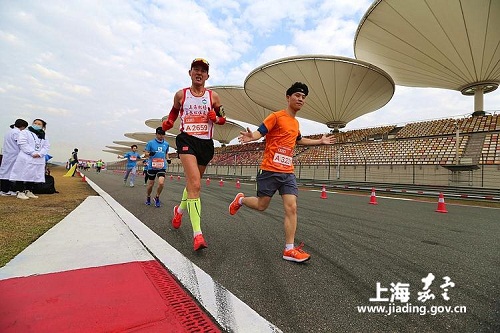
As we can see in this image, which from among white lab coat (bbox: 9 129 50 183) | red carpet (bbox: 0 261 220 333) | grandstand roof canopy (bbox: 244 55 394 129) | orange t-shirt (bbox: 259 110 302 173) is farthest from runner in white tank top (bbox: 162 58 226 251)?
grandstand roof canopy (bbox: 244 55 394 129)

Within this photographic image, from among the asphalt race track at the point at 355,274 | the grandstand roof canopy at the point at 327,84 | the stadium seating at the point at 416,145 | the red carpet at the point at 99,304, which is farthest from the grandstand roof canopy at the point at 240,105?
the red carpet at the point at 99,304

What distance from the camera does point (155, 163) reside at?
22.0ft

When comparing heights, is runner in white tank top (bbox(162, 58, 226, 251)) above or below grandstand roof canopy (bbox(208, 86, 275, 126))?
below

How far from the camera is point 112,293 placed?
1.61 metres

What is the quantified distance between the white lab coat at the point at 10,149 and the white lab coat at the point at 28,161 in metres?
0.23

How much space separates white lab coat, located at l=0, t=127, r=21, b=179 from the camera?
20.7 feet

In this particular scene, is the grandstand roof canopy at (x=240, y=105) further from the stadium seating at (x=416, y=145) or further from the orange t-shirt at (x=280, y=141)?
the orange t-shirt at (x=280, y=141)

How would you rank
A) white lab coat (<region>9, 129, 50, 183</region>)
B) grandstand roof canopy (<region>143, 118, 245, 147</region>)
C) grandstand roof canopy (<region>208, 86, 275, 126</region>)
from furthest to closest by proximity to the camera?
1. grandstand roof canopy (<region>143, 118, 245, 147</region>)
2. grandstand roof canopy (<region>208, 86, 275, 126</region>)
3. white lab coat (<region>9, 129, 50, 183</region>)

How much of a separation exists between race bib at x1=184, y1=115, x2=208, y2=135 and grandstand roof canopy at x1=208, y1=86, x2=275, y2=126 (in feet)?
141

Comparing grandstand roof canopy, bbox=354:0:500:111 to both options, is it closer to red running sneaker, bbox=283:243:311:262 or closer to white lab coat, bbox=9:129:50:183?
white lab coat, bbox=9:129:50:183

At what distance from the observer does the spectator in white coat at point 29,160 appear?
20.4 feet

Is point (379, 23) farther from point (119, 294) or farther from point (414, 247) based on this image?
point (119, 294)

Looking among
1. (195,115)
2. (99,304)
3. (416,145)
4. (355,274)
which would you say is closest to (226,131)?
(416,145)

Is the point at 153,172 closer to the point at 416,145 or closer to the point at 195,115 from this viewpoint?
the point at 195,115
